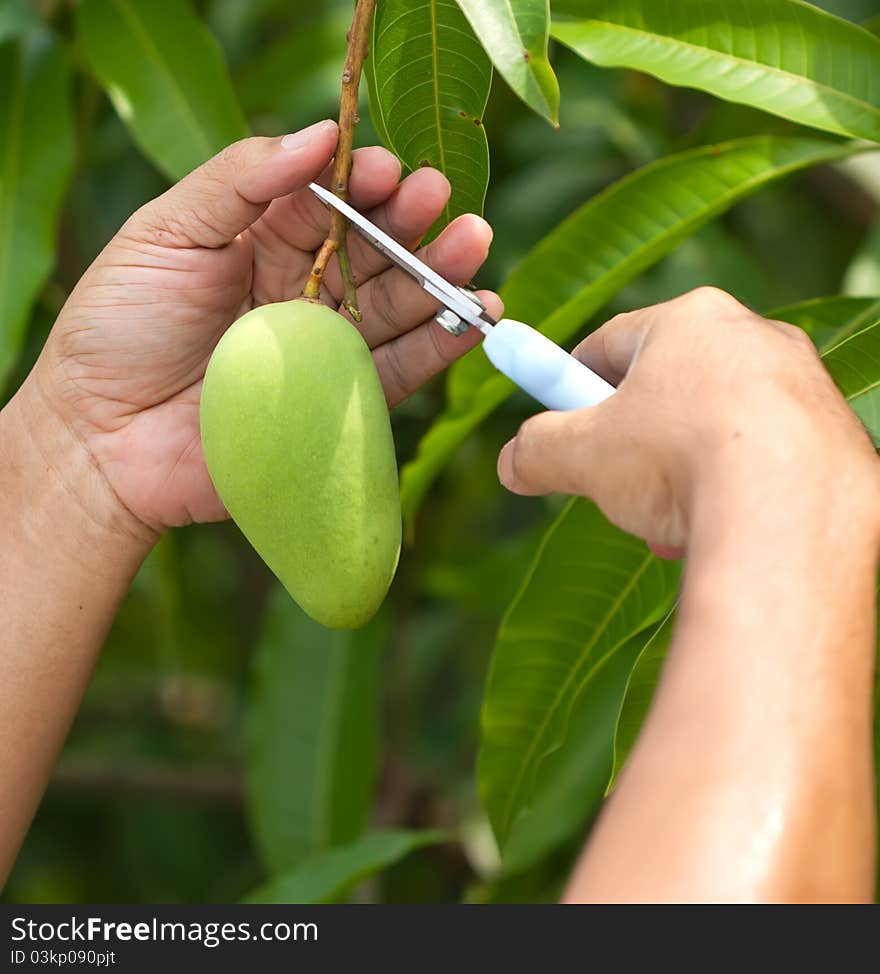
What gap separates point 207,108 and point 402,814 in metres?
1.12

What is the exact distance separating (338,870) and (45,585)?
1.60ft

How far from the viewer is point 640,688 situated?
0.84m

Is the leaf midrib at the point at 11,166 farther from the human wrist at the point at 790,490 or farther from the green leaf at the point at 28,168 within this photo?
the human wrist at the point at 790,490

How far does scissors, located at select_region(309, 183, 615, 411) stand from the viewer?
2.50ft

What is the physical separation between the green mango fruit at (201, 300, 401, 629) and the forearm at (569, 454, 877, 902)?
0.87 ft

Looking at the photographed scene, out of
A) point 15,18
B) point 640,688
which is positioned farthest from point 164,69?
point 640,688

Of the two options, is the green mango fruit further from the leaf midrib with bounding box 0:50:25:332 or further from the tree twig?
the leaf midrib with bounding box 0:50:25:332

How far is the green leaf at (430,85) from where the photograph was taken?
86cm

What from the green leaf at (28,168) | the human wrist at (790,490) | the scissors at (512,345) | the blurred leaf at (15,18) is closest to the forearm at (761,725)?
the human wrist at (790,490)

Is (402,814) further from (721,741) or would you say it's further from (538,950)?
(721,741)

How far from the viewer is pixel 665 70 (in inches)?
37.0

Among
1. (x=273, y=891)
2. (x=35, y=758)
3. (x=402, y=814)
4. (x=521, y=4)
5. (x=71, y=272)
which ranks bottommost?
(x=402, y=814)

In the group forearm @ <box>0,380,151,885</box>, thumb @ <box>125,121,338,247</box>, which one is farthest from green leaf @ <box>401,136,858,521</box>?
forearm @ <box>0,380,151,885</box>

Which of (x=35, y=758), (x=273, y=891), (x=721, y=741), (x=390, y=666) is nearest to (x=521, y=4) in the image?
(x=721, y=741)
